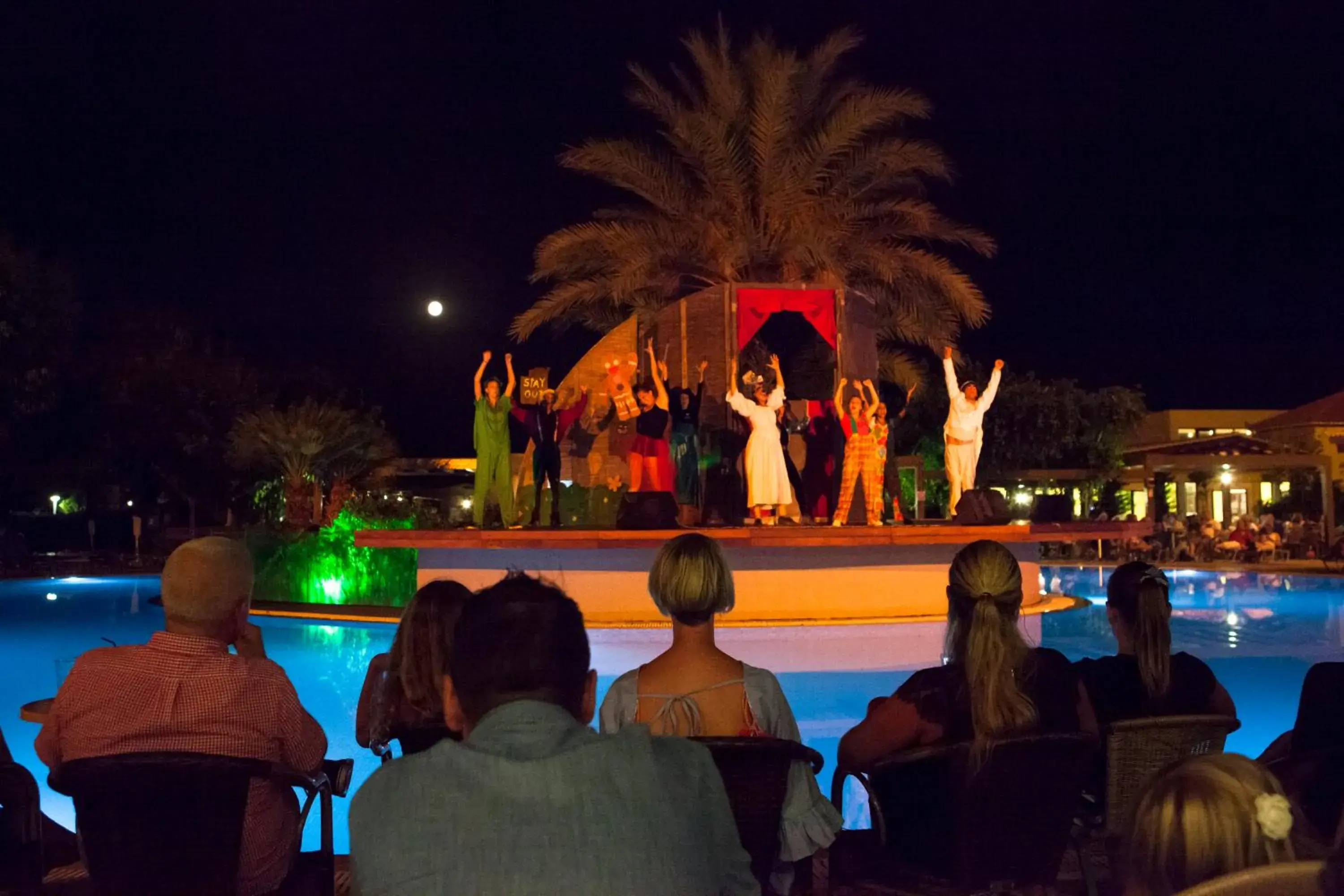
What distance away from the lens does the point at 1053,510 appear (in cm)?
1672

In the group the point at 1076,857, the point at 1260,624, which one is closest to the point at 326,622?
the point at 1260,624

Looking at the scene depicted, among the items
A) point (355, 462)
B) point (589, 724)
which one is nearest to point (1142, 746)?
point (589, 724)

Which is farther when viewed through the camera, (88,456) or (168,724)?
(88,456)

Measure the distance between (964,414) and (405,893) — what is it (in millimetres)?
14875

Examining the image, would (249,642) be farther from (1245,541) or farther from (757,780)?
(1245,541)

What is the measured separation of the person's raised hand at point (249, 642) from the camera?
3289 millimetres

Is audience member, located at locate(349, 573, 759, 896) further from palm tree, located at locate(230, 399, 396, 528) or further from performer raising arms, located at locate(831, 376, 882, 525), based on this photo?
palm tree, located at locate(230, 399, 396, 528)

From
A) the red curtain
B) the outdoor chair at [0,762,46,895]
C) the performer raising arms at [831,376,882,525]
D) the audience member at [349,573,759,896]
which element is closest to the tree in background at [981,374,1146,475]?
the red curtain

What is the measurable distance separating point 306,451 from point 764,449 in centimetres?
982

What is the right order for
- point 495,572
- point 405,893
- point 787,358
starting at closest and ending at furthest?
point 405,893 → point 495,572 → point 787,358

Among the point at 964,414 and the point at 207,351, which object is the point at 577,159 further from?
the point at 207,351

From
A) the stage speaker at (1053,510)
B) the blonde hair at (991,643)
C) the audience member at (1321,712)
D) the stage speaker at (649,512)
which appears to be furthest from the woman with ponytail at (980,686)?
the stage speaker at (1053,510)

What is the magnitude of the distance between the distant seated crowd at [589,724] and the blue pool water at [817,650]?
3.26 meters

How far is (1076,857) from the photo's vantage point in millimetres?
4254
